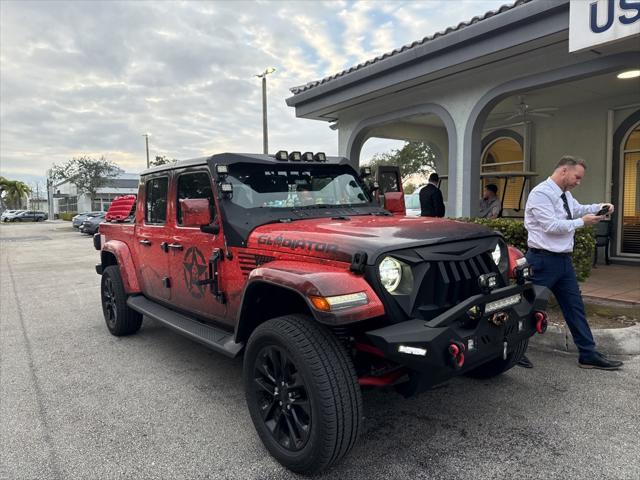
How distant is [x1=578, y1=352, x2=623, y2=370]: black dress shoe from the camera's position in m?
3.95

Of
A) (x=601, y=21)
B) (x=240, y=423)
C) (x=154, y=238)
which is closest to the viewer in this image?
(x=240, y=423)

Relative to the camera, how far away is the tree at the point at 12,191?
75.2 meters

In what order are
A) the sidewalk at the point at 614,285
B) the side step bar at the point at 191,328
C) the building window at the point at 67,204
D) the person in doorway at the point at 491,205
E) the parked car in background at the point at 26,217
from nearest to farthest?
the side step bar at the point at 191,328, the sidewalk at the point at 614,285, the person in doorway at the point at 491,205, the parked car in background at the point at 26,217, the building window at the point at 67,204

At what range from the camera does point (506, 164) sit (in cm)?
1124

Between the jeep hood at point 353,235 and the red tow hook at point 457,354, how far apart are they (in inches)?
23.0

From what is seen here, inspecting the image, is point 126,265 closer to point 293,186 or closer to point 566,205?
point 293,186

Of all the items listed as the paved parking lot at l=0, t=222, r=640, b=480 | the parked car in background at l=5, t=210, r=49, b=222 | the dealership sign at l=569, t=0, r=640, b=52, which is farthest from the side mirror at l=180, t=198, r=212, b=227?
the parked car in background at l=5, t=210, r=49, b=222

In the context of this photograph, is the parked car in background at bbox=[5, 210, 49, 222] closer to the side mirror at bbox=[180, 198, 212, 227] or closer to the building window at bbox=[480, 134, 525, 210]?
the building window at bbox=[480, 134, 525, 210]

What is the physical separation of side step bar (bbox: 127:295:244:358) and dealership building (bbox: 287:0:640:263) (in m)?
4.78

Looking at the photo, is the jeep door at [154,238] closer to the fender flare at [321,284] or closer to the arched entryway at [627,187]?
the fender flare at [321,284]

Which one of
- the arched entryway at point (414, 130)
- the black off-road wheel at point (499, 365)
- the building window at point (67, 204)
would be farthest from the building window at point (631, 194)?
the building window at point (67, 204)

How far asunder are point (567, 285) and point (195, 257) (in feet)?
Answer: 10.3

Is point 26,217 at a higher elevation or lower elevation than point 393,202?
lower

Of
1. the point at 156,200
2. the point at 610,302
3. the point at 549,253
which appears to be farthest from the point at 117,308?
the point at 610,302
